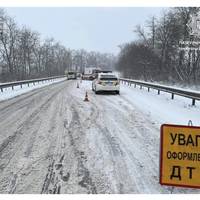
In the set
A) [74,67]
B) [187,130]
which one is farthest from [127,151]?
[74,67]

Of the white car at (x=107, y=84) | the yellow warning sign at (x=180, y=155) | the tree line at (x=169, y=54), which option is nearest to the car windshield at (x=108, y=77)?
the white car at (x=107, y=84)

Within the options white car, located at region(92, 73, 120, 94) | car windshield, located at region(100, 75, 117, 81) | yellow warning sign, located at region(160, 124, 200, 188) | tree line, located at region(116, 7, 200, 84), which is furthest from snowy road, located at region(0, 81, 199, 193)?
tree line, located at region(116, 7, 200, 84)

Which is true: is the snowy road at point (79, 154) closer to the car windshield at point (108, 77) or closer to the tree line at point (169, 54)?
the car windshield at point (108, 77)

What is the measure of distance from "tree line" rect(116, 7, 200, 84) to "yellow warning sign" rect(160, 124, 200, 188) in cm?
3291

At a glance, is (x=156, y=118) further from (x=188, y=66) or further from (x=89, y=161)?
(x=188, y=66)

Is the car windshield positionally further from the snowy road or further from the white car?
the snowy road

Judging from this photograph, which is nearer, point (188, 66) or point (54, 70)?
point (188, 66)

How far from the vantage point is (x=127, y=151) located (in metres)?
8.24

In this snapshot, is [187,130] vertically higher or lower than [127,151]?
higher

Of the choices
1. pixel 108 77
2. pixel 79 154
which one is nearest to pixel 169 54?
pixel 108 77

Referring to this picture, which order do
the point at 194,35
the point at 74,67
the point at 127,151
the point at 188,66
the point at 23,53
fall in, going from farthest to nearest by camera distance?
the point at 74,67, the point at 23,53, the point at 188,66, the point at 194,35, the point at 127,151

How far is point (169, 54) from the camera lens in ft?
196

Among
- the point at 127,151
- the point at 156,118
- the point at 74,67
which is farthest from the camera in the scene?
the point at 74,67

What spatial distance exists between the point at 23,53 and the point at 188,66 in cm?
4391
